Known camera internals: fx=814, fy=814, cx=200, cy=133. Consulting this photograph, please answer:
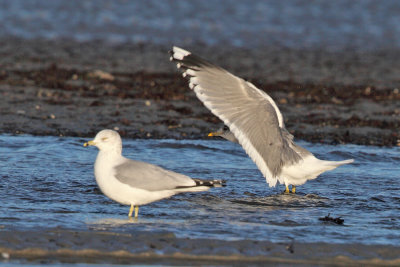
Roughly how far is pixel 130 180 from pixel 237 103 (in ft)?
5.23

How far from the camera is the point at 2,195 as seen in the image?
7.60 meters

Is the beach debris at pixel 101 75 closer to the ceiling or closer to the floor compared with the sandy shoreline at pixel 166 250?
closer to the ceiling

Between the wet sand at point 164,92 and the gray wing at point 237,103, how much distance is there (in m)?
3.52

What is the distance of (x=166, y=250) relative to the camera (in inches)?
233

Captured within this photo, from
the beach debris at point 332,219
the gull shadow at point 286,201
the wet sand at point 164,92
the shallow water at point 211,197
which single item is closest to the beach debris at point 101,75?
the wet sand at point 164,92

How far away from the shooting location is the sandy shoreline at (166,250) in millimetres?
5773

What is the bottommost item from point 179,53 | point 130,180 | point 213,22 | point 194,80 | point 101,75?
point 130,180

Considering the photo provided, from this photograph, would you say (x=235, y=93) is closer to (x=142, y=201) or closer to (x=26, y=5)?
(x=142, y=201)

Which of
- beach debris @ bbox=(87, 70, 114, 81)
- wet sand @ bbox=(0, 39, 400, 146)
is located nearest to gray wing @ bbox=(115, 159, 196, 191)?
wet sand @ bbox=(0, 39, 400, 146)

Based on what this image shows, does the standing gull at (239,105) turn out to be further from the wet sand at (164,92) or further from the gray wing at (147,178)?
the wet sand at (164,92)

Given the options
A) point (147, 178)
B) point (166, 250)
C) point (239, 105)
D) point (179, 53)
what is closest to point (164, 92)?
point (239, 105)

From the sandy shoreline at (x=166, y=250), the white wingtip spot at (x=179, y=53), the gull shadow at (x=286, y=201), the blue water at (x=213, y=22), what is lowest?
the sandy shoreline at (x=166, y=250)

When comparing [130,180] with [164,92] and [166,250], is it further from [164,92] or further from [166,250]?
[164,92]

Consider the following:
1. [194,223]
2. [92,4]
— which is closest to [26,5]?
[92,4]
